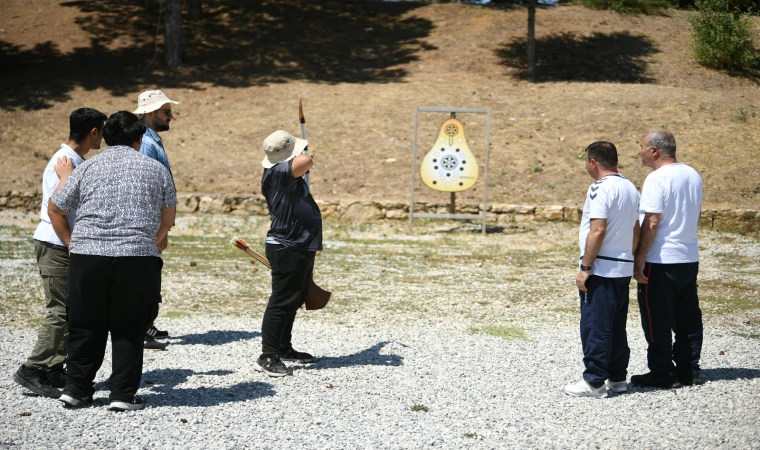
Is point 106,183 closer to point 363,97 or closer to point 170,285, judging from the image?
point 170,285

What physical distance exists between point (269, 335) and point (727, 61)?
20904 mm

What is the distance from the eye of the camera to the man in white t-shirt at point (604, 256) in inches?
193

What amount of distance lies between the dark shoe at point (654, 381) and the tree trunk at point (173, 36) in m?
20.1

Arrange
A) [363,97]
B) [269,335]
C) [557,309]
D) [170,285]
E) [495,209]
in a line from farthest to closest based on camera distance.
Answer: [363,97]
[495,209]
[170,285]
[557,309]
[269,335]

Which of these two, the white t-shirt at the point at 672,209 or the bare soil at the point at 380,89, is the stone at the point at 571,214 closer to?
the bare soil at the point at 380,89

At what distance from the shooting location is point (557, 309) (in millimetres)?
8117

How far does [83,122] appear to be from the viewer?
497 centimetres

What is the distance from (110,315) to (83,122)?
4.25 ft

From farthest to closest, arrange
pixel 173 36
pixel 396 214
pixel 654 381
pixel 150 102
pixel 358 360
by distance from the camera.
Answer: pixel 173 36 → pixel 396 214 → pixel 358 360 → pixel 150 102 → pixel 654 381

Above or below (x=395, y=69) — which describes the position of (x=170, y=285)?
below

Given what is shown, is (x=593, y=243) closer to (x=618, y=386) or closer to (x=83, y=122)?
(x=618, y=386)

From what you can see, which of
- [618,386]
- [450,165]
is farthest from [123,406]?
[450,165]

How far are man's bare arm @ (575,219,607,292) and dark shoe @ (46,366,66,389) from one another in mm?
3472

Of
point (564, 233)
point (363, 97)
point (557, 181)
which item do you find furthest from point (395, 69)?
point (564, 233)
